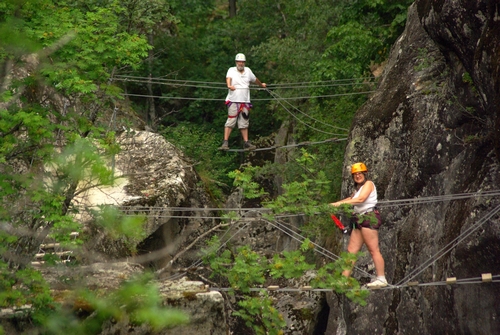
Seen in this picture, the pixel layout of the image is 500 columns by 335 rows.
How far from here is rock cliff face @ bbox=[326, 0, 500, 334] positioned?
42.0 ft

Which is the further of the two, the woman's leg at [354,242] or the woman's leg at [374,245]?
the woman's leg at [354,242]

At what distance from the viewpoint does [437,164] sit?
15.2m

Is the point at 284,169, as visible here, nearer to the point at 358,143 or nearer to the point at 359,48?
the point at 359,48

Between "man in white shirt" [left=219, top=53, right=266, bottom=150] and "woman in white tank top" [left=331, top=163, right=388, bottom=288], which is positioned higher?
"man in white shirt" [left=219, top=53, right=266, bottom=150]

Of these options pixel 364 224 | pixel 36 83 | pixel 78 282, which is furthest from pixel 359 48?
pixel 78 282

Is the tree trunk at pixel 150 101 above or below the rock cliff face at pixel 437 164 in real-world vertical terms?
above

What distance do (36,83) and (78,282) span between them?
2538mm

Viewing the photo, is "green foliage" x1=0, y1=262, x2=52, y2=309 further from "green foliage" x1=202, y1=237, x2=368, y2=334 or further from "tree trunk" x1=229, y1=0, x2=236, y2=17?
"tree trunk" x1=229, y1=0, x2=236, y2=17

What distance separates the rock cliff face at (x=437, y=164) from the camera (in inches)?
504

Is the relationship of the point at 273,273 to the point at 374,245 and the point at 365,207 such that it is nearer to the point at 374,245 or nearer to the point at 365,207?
the point at 374,245

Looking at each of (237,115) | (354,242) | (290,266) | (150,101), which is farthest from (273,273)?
(150,101)

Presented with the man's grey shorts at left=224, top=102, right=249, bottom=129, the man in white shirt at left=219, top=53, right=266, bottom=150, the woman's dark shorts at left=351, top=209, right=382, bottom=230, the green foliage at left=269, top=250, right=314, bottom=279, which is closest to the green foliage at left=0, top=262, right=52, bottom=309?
the green foliage at left=269, top=250, right=314, bottom=279

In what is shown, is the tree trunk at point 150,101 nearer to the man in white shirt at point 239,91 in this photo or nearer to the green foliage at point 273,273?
the man in white shirt at point 239,91

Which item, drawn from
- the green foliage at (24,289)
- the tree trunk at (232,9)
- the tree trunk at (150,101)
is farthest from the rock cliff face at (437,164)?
the tree trunk at (232,9)
